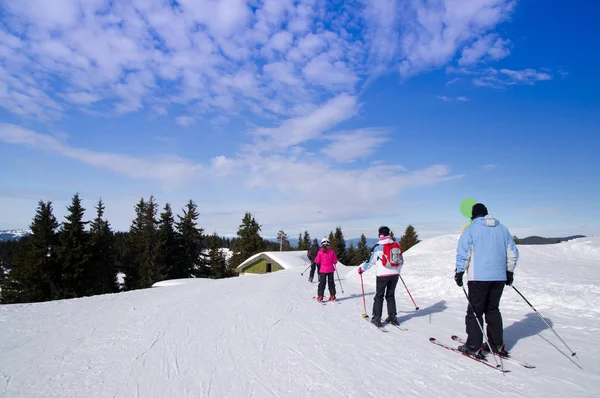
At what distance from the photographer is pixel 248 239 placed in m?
57.7

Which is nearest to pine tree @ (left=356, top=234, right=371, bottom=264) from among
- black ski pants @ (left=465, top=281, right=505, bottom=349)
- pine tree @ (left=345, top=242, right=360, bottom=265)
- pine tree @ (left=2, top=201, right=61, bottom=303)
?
pine tree @ (left=345, top=242, right=360, bottom=265)

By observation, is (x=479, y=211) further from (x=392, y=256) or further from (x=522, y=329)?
(x=522, y=329)

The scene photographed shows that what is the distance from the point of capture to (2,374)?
14.4 feet

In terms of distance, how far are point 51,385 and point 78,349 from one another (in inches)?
55.6

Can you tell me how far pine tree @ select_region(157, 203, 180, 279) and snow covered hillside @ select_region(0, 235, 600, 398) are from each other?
Result: 35159 mm

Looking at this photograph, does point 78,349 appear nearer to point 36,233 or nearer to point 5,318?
point 5,318

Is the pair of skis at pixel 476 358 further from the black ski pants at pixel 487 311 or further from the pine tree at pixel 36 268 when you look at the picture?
the pine tree at pixel 36 268

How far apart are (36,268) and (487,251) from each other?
122 ft

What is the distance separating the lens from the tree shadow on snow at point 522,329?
Answer: 5.94 m

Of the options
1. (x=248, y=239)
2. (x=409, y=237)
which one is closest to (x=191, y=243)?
(x=248, y=239)

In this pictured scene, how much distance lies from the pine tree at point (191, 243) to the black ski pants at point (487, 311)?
45.6 metres

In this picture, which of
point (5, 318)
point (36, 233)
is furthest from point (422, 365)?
point (36, 233)

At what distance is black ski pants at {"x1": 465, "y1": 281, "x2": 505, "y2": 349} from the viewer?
16.5 feet

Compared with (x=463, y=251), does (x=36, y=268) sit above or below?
below
